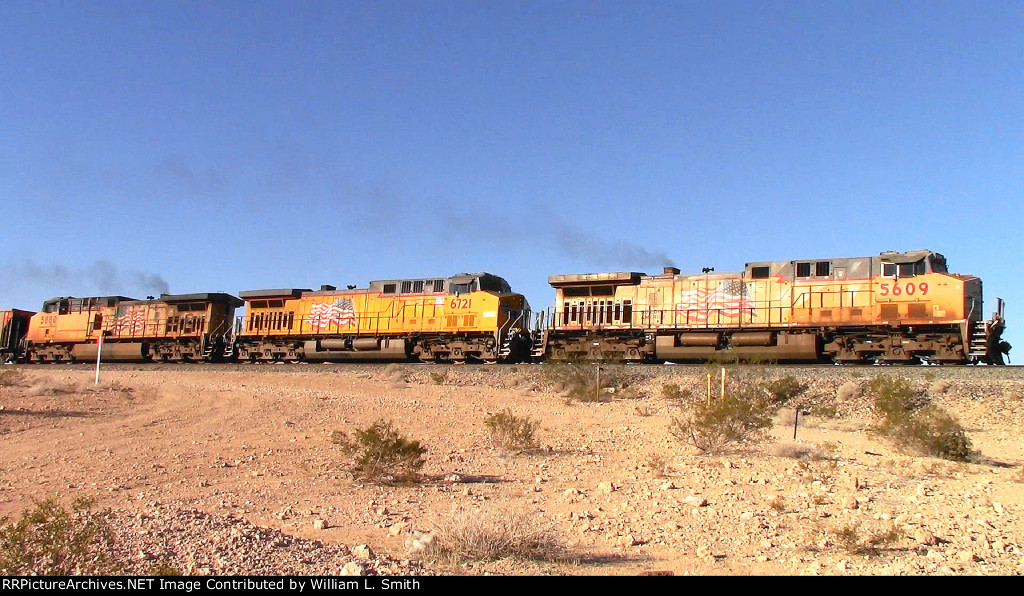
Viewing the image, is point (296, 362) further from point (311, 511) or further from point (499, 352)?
point (311, 511)

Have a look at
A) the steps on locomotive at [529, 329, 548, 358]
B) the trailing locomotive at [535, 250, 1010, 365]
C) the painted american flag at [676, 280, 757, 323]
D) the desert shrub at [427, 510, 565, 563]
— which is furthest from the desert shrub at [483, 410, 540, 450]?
the steps on locomotive at [529, 329, 548, 358]

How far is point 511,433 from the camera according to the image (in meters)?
Answer: 11.2

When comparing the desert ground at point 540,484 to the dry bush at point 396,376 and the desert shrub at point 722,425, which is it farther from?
the dry bush at point 396,376

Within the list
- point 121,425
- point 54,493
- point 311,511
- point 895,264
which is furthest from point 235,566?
point 895,264

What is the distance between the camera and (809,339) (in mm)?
20203

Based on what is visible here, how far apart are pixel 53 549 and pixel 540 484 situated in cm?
538

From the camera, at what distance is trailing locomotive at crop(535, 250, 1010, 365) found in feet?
61.5

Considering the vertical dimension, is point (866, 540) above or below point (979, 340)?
below

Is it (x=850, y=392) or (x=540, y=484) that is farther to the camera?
(x=850, y=392)

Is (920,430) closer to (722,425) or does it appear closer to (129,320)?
(722,425)

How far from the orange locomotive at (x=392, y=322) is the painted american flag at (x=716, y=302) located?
6519mm

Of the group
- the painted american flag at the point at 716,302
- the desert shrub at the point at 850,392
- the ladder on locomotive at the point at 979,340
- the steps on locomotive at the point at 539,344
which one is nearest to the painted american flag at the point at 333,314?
the steps on locomotive at the point at 539,344

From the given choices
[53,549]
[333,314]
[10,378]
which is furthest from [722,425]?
[333,314]

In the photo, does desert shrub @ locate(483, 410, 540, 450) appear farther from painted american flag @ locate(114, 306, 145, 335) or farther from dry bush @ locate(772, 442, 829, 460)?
painted american flag @ locate(114, 306, 145, 335)
